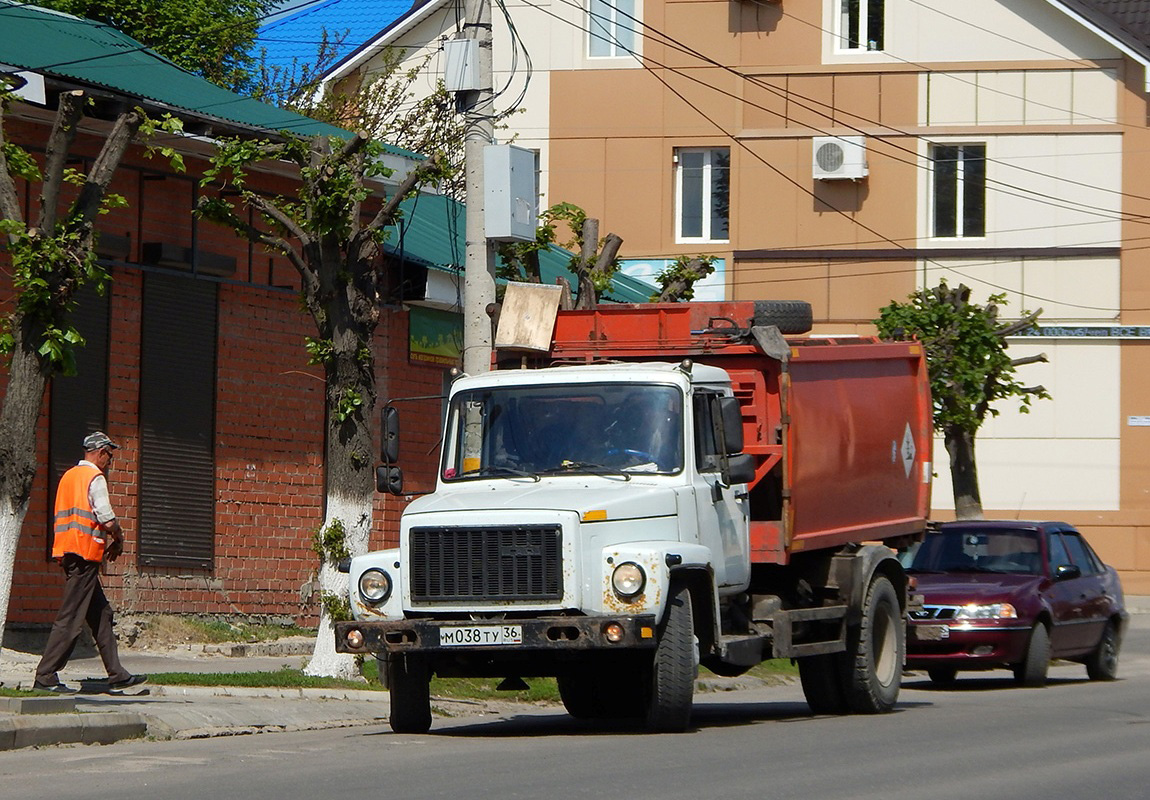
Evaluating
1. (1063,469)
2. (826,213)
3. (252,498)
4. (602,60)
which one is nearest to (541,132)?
(602,60)

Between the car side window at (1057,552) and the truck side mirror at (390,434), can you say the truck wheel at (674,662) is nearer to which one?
the truck side mirror at (390,434)

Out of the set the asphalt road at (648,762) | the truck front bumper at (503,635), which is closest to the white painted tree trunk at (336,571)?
the asphalt road at (648,762)

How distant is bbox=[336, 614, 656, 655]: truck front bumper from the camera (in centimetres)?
1080

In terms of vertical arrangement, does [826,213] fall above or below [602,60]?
below

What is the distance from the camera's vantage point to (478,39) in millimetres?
15156

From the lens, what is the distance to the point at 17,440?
11789mm

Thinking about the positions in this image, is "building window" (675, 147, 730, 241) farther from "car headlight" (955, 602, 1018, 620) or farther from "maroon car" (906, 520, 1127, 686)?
"car headlight" (955, 602, 1018, 620)

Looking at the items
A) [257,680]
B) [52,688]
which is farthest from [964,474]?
[52,688]

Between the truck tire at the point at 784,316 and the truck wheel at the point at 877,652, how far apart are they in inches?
80.0

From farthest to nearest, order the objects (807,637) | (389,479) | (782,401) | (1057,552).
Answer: (1057,552) < (807,637) < (782,401) < (389,479)

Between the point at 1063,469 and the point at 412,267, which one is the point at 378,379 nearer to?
the point at 412,267

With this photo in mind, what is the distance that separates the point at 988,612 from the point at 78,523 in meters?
8.20

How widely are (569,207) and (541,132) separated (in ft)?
50.6

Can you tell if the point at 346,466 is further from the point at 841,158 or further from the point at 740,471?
the point at 841,158
